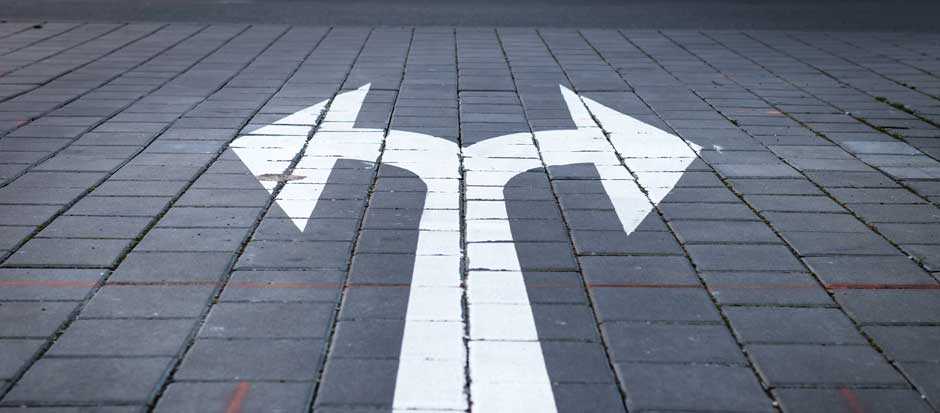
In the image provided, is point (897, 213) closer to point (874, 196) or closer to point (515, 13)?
point (874, 196)

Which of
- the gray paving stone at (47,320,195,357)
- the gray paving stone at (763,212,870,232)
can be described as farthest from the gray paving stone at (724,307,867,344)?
the gray paving stone at (47,320,195,357)

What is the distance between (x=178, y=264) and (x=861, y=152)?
200 inches

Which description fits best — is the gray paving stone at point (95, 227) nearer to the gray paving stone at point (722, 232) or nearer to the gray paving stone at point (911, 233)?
the gray paving stone at point (722, 232)

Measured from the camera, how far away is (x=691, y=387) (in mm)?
3637

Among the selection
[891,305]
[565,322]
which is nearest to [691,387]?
[565,322]

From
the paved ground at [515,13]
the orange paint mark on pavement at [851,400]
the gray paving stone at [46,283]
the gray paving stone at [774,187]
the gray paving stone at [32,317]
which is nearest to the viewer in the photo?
the orange paint mark on pavement at [851,400]

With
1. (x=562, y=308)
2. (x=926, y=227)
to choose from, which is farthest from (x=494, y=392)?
(x=926, y=227)

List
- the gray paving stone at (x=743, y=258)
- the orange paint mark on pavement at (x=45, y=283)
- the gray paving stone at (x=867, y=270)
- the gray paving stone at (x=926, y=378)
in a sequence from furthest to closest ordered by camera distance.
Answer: the gray paving stone at (x=743, y=258)
the gray paving stone at (x=867, y=270)
the orange paint mark on pavement at (x=45, y=283)
the gray paving stone at (x=926, y=378)

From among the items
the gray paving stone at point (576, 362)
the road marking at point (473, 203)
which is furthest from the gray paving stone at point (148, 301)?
the gray paving stone at point (576, 362)

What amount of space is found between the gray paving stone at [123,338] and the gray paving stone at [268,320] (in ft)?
0.42

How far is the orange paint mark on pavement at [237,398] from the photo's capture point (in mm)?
3416

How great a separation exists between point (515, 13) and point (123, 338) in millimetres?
11229

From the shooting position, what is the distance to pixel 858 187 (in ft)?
20.5

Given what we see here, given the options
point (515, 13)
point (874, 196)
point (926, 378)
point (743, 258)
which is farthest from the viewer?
point (515, 13)
